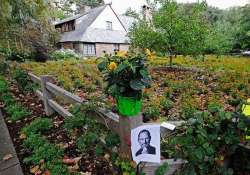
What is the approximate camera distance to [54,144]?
156 inches

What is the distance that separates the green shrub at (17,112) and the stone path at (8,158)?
737mm

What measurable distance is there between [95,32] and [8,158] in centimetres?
3065

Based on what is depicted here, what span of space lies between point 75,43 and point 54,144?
3053cm

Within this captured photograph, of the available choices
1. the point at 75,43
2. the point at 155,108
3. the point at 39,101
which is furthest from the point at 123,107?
the point at 75,43

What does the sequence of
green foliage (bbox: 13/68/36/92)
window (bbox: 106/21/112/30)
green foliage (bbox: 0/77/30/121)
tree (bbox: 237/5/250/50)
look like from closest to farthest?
green foliage (bbox: 0/77/30/121)
green foliage (bbox: 13/68/36/92)
tree (bbox: 237/5/250/50)
window (bbox: 106/21/112/30)

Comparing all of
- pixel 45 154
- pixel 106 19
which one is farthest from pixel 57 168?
pixel 106 19

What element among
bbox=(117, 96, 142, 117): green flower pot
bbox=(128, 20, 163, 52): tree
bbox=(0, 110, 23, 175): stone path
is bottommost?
bbox=(0, 110, 23, 175): stone path

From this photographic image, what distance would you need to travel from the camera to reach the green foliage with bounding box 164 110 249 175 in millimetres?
2104

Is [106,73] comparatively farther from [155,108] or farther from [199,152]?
[155,108]

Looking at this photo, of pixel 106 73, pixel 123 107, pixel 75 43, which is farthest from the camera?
pixel 75 43

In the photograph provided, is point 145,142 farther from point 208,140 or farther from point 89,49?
point 89,49

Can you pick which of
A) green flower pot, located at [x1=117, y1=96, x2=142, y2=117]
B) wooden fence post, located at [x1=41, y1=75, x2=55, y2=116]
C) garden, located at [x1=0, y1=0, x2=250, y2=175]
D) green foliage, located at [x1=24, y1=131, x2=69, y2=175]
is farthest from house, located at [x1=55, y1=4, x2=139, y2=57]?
green flower pot, located at [x1=117, y1=96, x2=142, y2=117]

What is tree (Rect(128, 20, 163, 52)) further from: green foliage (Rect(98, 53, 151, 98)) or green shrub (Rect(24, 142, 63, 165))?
green foliage (Rect(98, 53, 151, 98))

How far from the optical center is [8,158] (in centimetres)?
376
